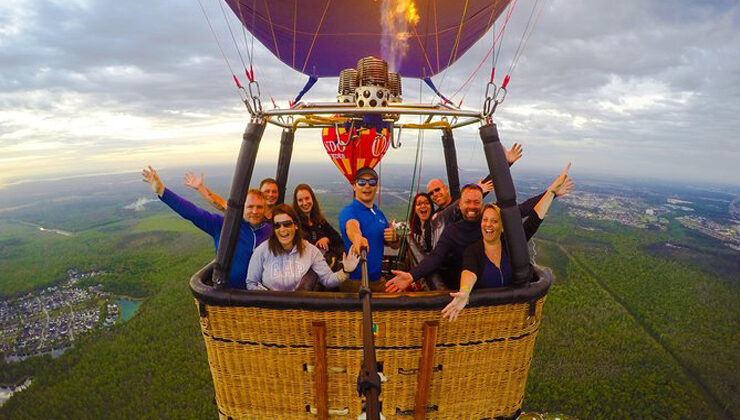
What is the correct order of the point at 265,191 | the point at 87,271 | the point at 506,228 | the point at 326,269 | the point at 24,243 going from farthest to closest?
the point at 24,243, the point at 87,271, the point at 265,191, the point at 326,269, the point at 506,228

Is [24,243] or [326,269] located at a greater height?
[326,269]

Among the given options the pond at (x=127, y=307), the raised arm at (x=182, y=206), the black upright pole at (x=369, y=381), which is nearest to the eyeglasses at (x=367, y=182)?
the raised arm at (x=182, y=206)

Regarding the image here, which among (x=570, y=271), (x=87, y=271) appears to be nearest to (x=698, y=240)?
(x=570, y=271)

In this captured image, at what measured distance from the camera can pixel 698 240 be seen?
78875mm

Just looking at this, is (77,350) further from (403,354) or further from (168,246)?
(403,354)

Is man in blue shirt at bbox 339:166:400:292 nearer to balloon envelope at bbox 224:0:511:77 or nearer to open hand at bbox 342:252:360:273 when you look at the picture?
open hand at bbox 342:252:360:273

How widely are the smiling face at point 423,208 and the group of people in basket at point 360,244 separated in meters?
0.77

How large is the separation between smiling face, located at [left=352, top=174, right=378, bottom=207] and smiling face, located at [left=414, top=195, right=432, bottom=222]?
128 centimetres

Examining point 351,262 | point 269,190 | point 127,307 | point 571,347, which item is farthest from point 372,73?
point 127,307

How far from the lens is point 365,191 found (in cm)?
230

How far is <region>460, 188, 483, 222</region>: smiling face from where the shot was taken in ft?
7.16

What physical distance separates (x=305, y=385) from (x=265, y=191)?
1957mm

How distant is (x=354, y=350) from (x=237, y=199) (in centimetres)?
75

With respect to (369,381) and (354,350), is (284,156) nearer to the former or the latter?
(354,350)
